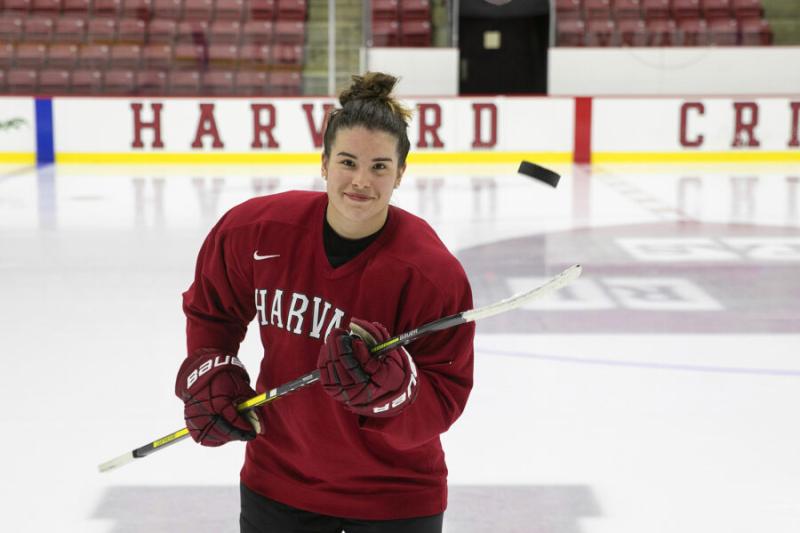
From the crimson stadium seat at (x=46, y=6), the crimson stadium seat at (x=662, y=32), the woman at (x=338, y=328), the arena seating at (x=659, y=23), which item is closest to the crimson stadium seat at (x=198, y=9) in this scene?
the crimson stadium seat at (x=46, y=6)

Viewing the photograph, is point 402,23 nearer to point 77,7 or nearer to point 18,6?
point 77,7

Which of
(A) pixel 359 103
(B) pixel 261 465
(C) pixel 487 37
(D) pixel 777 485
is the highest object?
(C) pixel 487 37

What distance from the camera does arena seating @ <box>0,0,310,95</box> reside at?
10812 millimetres

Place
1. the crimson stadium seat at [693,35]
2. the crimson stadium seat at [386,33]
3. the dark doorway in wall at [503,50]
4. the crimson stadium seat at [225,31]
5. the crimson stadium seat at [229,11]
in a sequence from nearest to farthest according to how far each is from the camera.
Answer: the crimson stadium seat at [225,31], the crimson stadium seat at [229,11], the crimson stadium seat at [386,33], the crimson stadium seat at [693,35], the dark doorway in wall at [503,50]

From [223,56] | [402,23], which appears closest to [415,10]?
[402,23]

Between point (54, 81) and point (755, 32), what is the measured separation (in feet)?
A: 23.2

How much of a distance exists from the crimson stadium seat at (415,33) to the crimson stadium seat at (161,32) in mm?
2289

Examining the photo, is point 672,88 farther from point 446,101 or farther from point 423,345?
point 423,345

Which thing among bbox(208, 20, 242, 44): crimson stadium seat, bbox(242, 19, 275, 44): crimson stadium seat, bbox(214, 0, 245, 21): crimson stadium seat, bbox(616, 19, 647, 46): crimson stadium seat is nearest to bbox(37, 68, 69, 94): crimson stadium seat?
bbox(208, 20, 242, 44): crimson stadium seat

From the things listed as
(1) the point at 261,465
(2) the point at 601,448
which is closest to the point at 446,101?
(2) the point at 601,448

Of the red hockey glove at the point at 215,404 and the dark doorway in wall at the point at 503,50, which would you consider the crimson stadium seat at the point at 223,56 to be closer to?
the dark doorway in wall at the point at 503,50

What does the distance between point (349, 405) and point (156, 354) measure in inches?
108

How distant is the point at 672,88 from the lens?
473 inches

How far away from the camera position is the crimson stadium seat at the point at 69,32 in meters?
11.0
